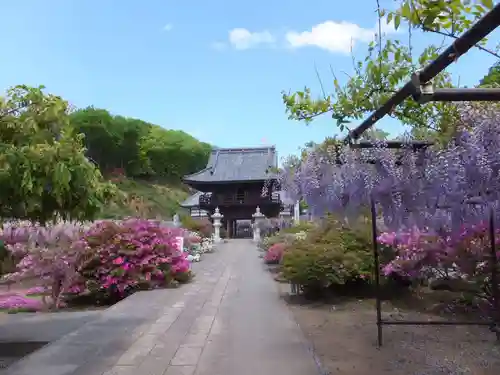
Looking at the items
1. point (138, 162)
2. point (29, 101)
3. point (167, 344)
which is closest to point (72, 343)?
point (167, 344)

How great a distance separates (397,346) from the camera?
520cm

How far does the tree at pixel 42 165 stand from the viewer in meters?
4.24

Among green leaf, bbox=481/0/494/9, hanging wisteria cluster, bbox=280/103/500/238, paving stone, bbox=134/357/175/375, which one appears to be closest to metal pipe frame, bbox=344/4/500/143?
green leaf, bbox=481/0/494/9

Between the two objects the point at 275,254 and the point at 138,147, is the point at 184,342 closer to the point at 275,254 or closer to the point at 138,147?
the point at 275,254

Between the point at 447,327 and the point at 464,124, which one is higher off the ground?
the point at 464,124

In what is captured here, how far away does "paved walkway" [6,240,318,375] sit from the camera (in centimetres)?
441

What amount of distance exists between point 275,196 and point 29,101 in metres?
30.2

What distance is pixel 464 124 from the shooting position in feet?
12.8

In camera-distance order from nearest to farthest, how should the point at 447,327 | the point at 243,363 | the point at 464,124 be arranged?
the point at 464,124, the point at 243,363, the point at 447,327

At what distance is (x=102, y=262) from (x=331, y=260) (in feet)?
14.9

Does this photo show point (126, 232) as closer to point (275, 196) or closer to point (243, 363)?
point (243, 363)

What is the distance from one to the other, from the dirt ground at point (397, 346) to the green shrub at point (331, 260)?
2.35 feet

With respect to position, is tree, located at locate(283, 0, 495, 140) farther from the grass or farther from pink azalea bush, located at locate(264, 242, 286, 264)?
the grass

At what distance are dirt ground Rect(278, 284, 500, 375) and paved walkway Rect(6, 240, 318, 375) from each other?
0.30 meters
